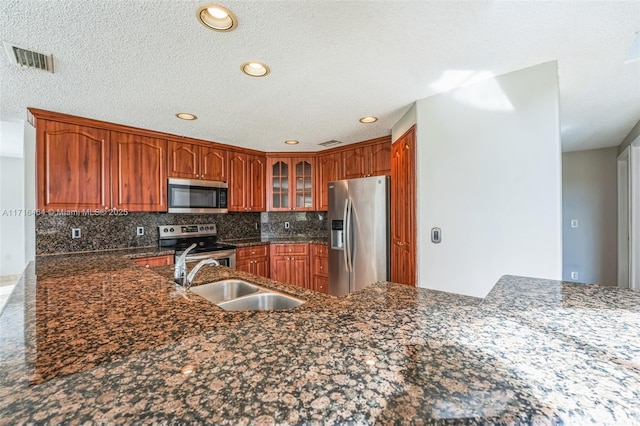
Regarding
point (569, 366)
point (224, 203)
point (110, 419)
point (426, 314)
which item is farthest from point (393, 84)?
point (224, 203)

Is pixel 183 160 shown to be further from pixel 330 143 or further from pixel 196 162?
pixel 330 143

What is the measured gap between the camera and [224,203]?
11.4 ft

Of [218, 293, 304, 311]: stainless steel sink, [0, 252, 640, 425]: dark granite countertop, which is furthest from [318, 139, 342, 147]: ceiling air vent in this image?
[0, 252, 640, 425]: dark granite countertop

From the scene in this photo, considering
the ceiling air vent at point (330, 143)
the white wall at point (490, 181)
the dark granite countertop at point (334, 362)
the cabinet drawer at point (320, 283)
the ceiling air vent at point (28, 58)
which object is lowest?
the cabinet drawer at point (320, 283)

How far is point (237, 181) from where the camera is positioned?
368cm

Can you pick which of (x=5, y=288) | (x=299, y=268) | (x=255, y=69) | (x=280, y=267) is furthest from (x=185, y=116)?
(x=5, y=288)

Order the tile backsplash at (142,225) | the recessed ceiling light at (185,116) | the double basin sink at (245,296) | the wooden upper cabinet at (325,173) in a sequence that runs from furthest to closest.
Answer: the wooden upper cabinet at (325,173) < the tile backsplash at (142,225) < the recessed ceiling light at (185,116) < the double basin sink at (245,296)

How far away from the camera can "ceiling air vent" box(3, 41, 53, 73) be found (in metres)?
1.42

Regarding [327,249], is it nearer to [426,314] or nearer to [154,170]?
[154,170]

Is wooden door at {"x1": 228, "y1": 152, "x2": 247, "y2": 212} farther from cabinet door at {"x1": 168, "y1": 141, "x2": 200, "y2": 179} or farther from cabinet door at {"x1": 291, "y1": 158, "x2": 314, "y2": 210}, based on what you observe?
cabinet door at {"x1": 291, "y1": 158, "x2": 314, "y2": 210}

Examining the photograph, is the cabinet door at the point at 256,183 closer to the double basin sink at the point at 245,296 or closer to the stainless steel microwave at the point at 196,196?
the stainless steel microwave at the point at 196,196

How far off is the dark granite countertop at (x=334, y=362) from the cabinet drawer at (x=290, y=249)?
9.18 feet

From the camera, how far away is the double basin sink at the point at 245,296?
1282 mm

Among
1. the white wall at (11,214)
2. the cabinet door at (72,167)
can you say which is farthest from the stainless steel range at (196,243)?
the white wall at (11,214)
